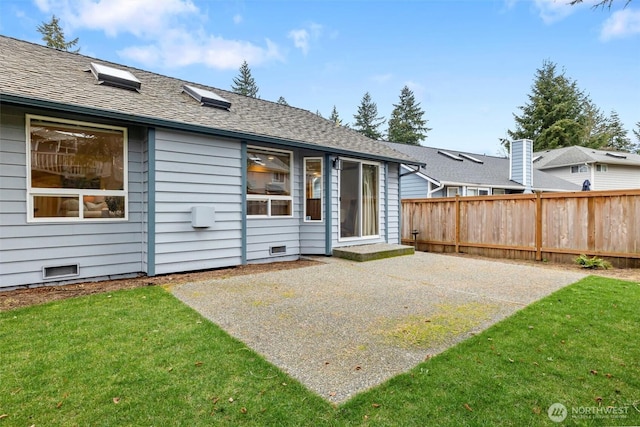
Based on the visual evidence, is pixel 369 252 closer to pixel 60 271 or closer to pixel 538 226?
pixel 538 226

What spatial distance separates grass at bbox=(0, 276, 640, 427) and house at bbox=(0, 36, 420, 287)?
5.70 feet

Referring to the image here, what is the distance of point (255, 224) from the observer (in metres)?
6.85

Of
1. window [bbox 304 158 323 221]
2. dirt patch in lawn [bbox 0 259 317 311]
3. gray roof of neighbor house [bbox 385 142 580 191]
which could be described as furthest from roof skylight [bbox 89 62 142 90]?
gray roof of neighbor house [bbox 385 142 580 191]

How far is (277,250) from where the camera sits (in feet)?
24.1

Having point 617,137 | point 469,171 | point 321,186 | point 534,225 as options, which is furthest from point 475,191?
point 617,137

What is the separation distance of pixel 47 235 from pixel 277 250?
3991 millimetres

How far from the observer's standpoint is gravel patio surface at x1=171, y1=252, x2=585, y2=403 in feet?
8.71

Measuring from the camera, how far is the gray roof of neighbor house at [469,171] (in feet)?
45.8

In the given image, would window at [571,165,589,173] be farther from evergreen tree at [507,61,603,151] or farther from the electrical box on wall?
the electrical box on wall

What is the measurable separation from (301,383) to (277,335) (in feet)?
2.96

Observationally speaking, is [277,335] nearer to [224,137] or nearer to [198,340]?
[198,340]

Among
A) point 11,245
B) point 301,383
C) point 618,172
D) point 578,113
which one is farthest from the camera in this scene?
point 578,113

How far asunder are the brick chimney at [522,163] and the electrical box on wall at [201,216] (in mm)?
15432

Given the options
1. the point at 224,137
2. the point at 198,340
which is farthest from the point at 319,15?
the point at 198,340
